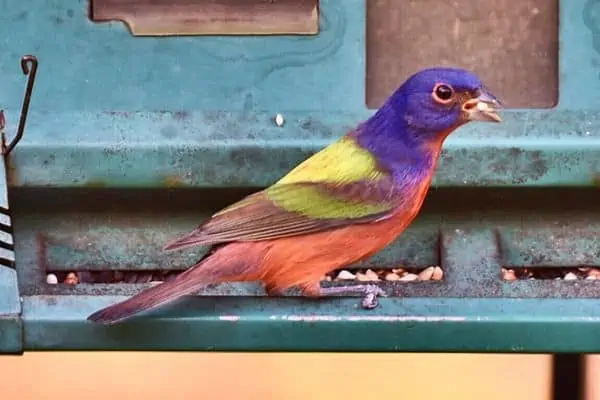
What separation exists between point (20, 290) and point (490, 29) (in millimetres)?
1348

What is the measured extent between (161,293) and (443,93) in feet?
2.72

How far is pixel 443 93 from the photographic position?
404 cm

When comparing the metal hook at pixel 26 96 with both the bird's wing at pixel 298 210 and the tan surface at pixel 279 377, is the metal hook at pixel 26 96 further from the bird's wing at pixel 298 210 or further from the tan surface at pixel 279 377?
the tan surface at pixel 279 377

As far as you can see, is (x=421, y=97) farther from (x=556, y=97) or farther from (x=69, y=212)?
(x=69, y=212)

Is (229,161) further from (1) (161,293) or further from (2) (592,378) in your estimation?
(2) (592,378)

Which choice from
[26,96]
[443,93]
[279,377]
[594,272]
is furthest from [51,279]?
[279,377]

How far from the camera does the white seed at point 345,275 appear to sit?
4293 millimetres

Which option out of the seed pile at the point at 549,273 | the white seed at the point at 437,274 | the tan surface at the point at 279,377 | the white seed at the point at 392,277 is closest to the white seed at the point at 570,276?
the seed pile at the point at 549,273

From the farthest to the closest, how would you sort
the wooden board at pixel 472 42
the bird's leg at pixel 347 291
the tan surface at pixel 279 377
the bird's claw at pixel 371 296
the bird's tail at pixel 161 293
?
the tan surface at pixel 279 377
the wooden board at pixel 472 42
the bird's leg at pixel 347 291
the bird's claw at pixel 371 296
the bird's tail at pixel 161 293

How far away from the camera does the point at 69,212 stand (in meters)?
4.28

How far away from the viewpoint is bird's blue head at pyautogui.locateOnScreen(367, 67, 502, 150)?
399cm

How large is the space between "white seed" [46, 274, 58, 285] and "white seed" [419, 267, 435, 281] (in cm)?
88

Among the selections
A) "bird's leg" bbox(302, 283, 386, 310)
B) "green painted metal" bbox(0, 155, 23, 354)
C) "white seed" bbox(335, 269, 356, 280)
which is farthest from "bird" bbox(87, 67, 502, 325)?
"green painted metal" bbox(0, 155, 23, 354)

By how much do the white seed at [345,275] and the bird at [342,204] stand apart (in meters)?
0.25
